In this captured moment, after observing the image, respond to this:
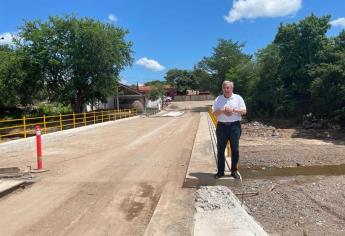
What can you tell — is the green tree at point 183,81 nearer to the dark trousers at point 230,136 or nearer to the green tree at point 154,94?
the green tree at point 154,94

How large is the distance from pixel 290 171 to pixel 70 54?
1345 inches

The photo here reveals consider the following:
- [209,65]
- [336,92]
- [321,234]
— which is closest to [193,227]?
[321,234]

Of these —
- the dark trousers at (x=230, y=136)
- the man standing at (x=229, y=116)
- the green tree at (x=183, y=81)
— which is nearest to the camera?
the man standing at (x=229, y=116)

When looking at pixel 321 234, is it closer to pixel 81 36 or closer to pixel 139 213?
pixel 139 213

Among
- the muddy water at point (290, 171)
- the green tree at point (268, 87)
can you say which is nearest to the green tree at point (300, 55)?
the green tree at point (268, 87)

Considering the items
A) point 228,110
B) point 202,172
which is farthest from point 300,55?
point 228,110

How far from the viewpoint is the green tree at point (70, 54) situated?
42.6m

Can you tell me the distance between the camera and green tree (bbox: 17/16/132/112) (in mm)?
42625

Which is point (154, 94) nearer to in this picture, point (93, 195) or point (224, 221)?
point (93, 195)

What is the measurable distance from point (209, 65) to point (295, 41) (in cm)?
4198

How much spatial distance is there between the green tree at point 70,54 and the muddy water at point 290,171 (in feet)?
105

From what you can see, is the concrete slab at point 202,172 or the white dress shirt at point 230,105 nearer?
the white dress shirt at point 230,105

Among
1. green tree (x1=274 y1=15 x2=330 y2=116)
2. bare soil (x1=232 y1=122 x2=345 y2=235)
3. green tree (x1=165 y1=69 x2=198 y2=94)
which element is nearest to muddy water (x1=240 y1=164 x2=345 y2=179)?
bare soil (x1=232 y1=122 x2=345 y2=235)

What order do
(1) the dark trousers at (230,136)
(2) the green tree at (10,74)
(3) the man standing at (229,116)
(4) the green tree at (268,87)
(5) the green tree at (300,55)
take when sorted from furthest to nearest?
(4) the green tree at (268,87)
(5) the green tree at (300,55)
(2) the green tree at (10,74)
(1) the dark trousers at (230,136)
(3) the man standing at (229,116)
